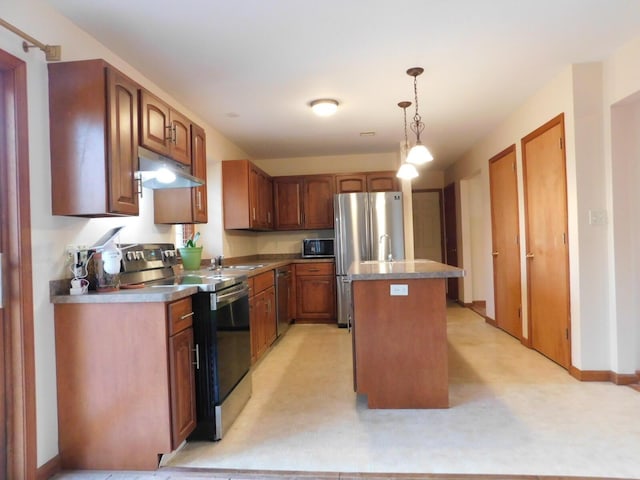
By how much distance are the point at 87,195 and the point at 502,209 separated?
3.97 meters

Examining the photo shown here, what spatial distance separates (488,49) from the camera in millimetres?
2553

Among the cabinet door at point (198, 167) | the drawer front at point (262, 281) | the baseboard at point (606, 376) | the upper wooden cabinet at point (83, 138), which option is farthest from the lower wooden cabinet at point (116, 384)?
the baseboard at point (606, 376)

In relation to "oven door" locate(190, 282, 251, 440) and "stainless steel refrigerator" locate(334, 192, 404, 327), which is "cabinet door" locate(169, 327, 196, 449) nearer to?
"oven door" locate(190, 282, 251, 440)

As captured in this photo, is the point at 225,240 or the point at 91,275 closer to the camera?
the point at 91,275

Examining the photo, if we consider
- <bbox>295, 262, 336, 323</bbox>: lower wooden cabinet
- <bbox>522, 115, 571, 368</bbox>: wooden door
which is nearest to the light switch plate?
<bbox>522, 115, 571, 368</bbox>: wooden door

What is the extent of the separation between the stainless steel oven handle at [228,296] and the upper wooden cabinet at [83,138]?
0.69m

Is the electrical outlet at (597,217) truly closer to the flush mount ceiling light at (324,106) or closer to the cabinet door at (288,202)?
the flush mount ceiling light at (324,106)

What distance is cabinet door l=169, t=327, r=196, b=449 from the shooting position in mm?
1862

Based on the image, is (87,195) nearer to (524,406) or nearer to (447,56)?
(447,56)

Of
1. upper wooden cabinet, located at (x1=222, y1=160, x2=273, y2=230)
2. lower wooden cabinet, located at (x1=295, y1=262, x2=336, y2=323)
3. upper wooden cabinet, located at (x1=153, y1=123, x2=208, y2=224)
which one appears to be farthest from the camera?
lower wooden cabinet, located at (x1=295, y1=262, x2=336, y2=323)

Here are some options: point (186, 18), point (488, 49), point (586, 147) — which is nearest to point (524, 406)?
point (586, 147)

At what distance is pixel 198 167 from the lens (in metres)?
2.94

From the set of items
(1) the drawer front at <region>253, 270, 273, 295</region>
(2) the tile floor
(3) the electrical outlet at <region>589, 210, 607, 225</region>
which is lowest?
(2) the tile floor

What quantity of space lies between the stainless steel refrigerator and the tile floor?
6.16ft
